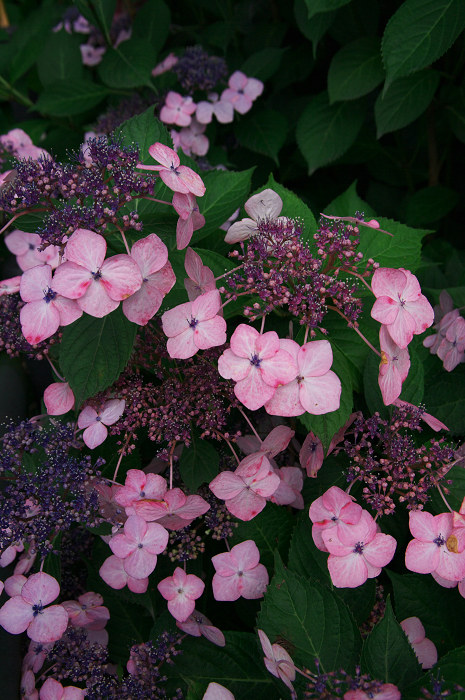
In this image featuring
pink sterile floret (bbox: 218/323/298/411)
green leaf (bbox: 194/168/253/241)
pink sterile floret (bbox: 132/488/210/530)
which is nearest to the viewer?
pink sterile floret (bbox: 218/323/298/411)

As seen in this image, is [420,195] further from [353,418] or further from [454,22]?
[353,418]

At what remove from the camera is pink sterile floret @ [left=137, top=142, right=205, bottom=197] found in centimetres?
71

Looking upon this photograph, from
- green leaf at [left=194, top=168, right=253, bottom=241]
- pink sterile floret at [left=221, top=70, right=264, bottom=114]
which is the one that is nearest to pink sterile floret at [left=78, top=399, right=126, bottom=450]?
green leaf at [left=194, top=168, right=253, bottom=241]

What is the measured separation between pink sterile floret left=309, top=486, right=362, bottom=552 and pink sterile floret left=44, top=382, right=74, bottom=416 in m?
0.37

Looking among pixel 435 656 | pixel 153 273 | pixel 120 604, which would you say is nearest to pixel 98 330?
pixel 153 273

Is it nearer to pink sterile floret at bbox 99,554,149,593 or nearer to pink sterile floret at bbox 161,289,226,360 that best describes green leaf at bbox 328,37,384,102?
pink sterile floret at bbox 161,289,226,360

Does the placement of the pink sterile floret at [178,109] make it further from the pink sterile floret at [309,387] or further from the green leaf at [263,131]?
the pink sterile floret at [309,387]

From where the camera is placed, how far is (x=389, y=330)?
711 millimetres

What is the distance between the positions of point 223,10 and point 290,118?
1.16 feet

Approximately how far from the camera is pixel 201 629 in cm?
86

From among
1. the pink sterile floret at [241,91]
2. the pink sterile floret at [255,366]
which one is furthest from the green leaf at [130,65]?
the pink sterile floret at [255,366]

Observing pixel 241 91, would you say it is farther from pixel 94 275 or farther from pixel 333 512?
pixel 333 512

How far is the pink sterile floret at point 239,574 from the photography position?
86cm

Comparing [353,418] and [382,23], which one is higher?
[382,23]
